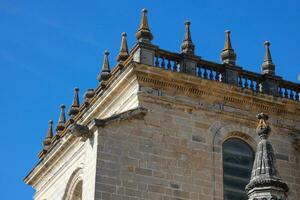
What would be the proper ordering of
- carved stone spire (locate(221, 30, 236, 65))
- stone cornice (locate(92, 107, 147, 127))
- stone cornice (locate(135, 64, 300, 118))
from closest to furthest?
1. stone cornice (locate(92, 107, 147, 127))
2. stone cornice (locate(135, 64, 300, 118))
3. carved stone spire (locate(221, 30, 236, 65))

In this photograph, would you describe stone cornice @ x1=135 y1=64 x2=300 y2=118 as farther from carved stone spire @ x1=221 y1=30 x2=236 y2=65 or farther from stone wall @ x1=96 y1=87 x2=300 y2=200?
carved stone spire @ x1=221 y1=30 x2=236 y2=65

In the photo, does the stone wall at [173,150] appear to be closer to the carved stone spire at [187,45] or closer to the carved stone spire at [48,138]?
the carved stone spire at [187,45]

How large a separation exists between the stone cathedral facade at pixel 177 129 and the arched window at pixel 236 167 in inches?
1.1

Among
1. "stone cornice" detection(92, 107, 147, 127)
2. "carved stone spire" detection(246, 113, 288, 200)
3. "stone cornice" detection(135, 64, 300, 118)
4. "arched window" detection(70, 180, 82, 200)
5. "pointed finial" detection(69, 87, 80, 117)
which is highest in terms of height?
"pointed finial" detection(69, 87, 80, 117)

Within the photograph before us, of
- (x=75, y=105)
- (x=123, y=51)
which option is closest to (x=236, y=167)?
(x=123, y=51)

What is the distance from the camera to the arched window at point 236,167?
34.2 metres

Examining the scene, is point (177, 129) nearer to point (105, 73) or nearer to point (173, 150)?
point (173, 150)

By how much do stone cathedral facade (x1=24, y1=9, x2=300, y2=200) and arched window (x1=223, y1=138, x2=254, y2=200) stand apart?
0.03 m

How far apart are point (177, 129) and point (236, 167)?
219cm

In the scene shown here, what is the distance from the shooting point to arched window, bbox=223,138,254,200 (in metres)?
34.2

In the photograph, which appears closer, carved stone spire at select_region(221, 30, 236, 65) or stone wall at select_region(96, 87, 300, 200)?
stone wall at select_region(96, 87, 300, 200)

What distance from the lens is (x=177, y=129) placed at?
33.9 meters

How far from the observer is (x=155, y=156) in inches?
1310

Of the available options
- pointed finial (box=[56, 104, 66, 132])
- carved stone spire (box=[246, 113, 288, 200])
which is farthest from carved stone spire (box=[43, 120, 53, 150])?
carved stone spire (box=[246, 113, 288, 200])
